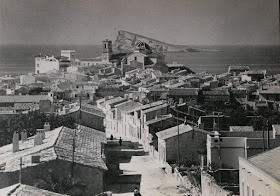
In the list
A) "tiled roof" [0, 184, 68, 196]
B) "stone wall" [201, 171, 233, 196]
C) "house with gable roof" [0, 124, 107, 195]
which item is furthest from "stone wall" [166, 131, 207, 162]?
"tiled roof" [0, 184, 68, 196]

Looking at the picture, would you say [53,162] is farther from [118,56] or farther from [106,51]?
[118,56]

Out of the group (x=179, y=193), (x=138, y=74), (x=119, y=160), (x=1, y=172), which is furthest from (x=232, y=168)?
(x=138, y=74)

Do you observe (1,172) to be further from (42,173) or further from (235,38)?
(235,38)

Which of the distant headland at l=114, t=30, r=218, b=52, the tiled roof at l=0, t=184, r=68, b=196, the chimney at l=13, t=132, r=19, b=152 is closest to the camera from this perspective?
the tiled roof at l=0, t=184, r=68, b=196

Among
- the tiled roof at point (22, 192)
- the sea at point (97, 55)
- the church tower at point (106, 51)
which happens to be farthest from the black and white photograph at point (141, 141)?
the church tower at point (106, 51)

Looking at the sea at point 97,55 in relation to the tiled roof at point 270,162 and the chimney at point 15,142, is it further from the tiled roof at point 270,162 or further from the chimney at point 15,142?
the tiled roof at point 270,162

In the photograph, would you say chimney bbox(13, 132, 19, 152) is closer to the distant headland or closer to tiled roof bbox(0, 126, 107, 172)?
tiled roof bbox(0, 126, 107, 172)

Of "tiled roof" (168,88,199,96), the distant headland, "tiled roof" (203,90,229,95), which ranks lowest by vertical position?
"tiled roof" (203,90,229,95)
